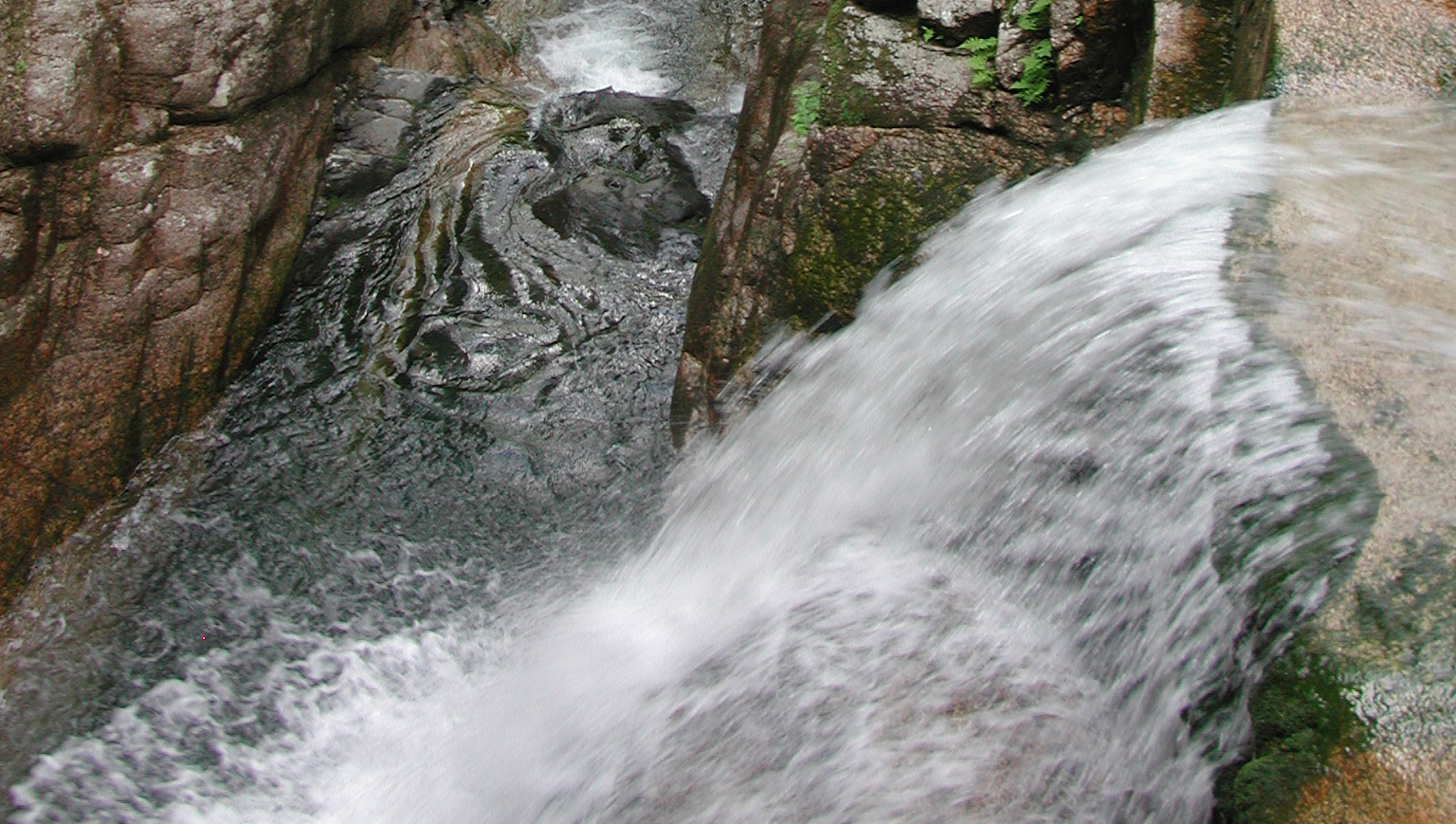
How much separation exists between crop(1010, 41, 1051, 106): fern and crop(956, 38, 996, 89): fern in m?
0.10

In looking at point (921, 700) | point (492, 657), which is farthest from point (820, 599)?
point (492, 657)

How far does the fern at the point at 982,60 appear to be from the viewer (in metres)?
4.01

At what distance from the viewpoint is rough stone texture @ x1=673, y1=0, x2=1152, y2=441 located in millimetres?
3865

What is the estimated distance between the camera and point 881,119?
4.01m

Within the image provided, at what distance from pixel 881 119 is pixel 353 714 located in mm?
2572

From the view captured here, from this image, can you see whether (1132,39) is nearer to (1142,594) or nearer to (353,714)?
(1142,594)

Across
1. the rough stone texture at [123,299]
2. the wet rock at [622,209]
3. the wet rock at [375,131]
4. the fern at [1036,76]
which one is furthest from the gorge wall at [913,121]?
the wet rock at [375,131]

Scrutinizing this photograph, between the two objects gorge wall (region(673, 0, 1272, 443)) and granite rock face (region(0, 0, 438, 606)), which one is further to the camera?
granite rock face (region(0, 0, 438, 606))

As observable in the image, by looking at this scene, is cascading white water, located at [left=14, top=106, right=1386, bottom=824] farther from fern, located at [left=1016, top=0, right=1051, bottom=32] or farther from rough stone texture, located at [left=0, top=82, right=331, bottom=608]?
rough stone texture, located at [left=0, top=82, right=331, bottom=608]

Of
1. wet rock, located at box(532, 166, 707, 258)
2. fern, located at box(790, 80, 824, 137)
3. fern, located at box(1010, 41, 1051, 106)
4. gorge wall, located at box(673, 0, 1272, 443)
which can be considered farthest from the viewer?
wet rock, located at box(532, 166, 707, 258)

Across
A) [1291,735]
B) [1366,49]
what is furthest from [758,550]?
[1366,49]

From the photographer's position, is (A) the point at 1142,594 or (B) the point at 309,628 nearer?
(A) the point at 1142,594

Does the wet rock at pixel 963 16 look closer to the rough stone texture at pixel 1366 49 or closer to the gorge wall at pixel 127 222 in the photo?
the rough stone texture at pixel 1366 49

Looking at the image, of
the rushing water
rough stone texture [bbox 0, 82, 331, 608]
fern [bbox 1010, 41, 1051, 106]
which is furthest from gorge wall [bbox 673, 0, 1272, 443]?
rough stone texture [bbox 0, 82, 331, 608]
